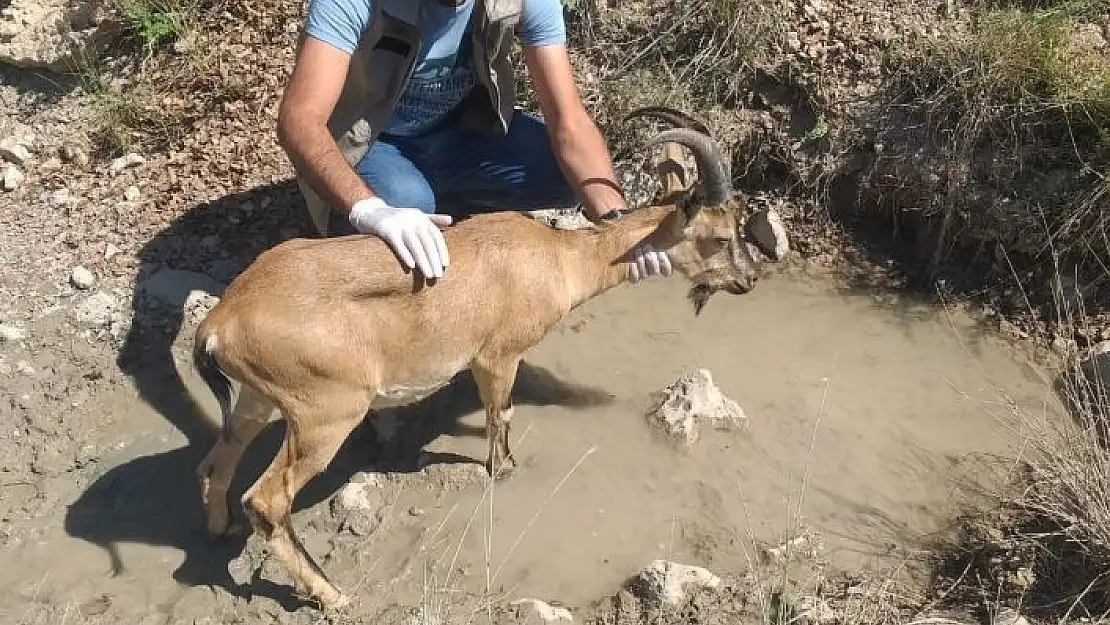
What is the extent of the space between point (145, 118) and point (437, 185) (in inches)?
83.9

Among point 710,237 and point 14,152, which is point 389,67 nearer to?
point 710,237

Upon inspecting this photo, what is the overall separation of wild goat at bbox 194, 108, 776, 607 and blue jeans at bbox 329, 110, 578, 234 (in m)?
0.84

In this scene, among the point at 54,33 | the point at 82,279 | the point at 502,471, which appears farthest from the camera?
the point at 54,33

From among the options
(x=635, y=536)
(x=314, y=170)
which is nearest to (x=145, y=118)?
(x=314, y=170)

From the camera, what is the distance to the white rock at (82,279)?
A: 5.34 meters

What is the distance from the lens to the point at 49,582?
4086 millimetres

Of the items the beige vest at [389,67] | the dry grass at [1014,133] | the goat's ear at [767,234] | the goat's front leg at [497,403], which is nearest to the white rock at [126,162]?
the beige vest at [389,67]

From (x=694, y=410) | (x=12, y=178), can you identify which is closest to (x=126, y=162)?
(x=12, y=178)

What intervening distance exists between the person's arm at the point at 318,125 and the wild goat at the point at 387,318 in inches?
10.2

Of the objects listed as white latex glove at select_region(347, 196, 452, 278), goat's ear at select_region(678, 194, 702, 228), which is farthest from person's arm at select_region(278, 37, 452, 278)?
goat's ear at select_region(678, 194, 702, 228)

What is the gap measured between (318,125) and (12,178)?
3019 mm

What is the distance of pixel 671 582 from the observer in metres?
3.80

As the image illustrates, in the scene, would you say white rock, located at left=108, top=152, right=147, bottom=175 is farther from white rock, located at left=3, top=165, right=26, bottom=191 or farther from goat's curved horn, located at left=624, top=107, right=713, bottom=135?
goat's curved horn, located at left=624, top=107, right=713, bottom=135

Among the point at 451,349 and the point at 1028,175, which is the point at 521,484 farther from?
the point at 1028,175
